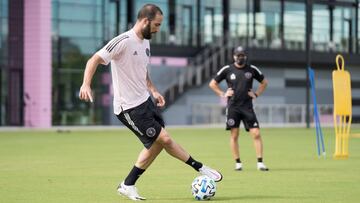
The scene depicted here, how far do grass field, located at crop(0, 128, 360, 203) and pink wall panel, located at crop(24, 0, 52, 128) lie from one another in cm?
2045

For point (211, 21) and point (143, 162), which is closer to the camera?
point (143, 162)

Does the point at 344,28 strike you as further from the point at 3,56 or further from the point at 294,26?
the point at 3,56

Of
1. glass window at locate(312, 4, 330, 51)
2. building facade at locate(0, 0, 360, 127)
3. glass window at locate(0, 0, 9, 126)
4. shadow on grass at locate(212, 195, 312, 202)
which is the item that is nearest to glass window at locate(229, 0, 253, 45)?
building facade at locate(0, 0, 360, 127)

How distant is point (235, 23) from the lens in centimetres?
5566

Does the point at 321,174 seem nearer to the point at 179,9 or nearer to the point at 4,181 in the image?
the point at 4,181

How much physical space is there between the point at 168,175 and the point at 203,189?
4.43 meters

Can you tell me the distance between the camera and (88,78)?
1084cm

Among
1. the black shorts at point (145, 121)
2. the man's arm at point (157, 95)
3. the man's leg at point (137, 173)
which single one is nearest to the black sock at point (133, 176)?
the man's leg at point (137, 173)

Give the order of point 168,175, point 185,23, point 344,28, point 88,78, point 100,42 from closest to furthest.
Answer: point 88,78, point 168,175, point 100,42, point 185,23, point 344,28

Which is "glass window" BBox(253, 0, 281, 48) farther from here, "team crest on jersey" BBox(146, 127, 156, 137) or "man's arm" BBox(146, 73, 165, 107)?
"team crest on jersey" BBox(146, 127, 156, 137)

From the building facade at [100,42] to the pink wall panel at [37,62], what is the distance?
0.15ft

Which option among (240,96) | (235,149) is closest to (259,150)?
(235,149)

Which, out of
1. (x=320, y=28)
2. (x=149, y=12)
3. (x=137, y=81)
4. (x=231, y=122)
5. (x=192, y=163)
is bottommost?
(x=192, y=163)

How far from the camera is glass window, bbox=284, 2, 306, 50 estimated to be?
57.1m
